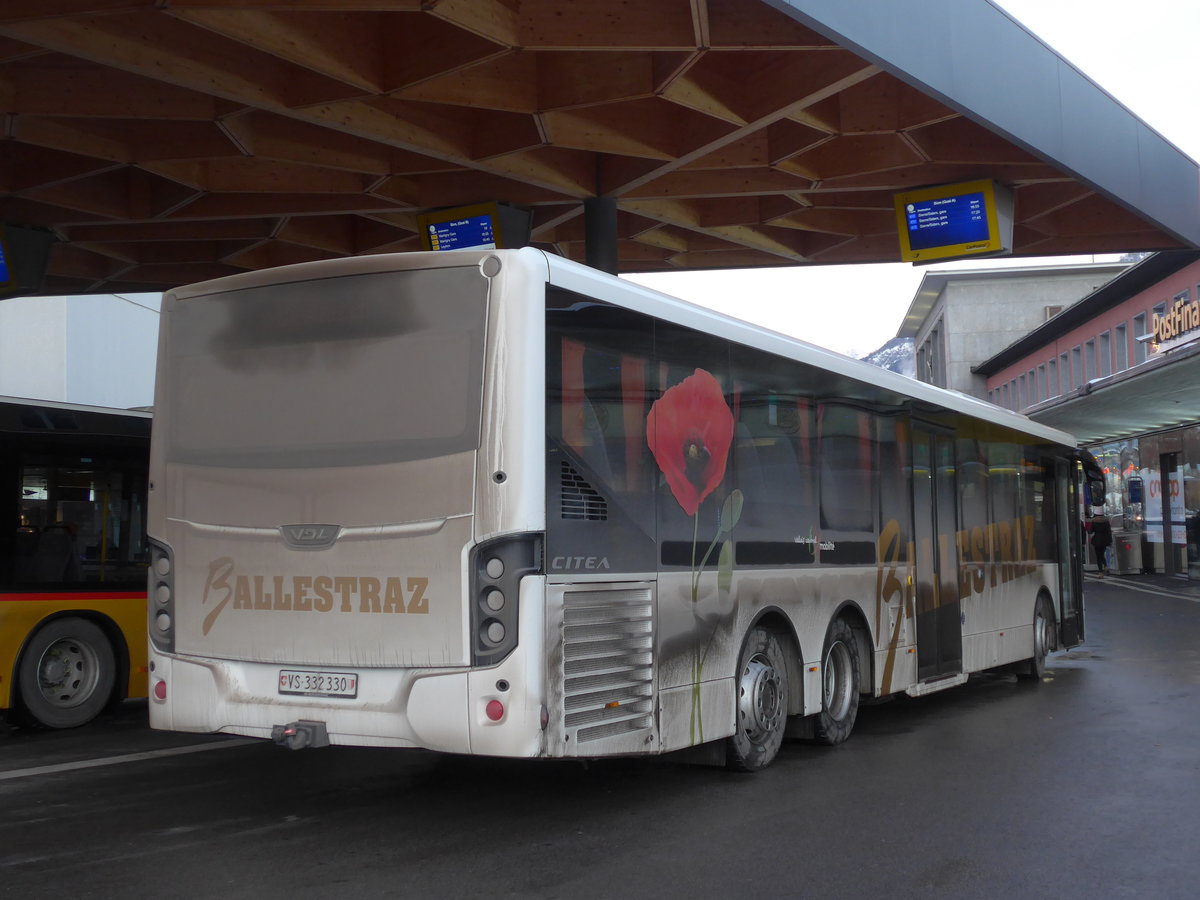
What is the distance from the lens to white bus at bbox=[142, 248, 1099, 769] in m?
6.23

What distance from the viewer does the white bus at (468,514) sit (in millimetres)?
6230

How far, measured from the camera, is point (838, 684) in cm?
965

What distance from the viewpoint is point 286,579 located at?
6.74m

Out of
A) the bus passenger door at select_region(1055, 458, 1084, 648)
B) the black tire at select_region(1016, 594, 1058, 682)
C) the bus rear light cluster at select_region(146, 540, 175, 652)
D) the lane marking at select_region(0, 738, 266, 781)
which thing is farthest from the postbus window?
the bus passenger door at select_region(1055, 458, 1084, 648)

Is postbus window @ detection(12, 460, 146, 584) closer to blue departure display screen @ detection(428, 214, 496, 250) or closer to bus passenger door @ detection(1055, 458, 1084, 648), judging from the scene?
blue departure display screen @ detection(428, 214, 496, 250)

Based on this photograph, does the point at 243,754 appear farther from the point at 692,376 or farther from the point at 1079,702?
the point at 1079,702

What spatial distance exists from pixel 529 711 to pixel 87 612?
627 cm

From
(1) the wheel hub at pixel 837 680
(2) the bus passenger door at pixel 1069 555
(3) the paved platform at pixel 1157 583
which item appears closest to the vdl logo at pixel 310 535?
(1) the wheel hub at pixel 837 680

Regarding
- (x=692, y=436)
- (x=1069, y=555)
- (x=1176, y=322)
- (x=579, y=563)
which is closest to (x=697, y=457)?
(x=692, y=436)

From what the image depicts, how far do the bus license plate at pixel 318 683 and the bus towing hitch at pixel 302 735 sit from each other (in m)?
0.15

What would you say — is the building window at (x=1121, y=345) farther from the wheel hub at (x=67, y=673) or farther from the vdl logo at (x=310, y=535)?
the vdl logo at (x=310, y=535)

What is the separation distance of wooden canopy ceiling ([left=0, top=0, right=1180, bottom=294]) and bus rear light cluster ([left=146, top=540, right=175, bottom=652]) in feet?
14.9

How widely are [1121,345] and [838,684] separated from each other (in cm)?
3267

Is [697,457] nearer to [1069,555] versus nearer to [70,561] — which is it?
[70,561]
